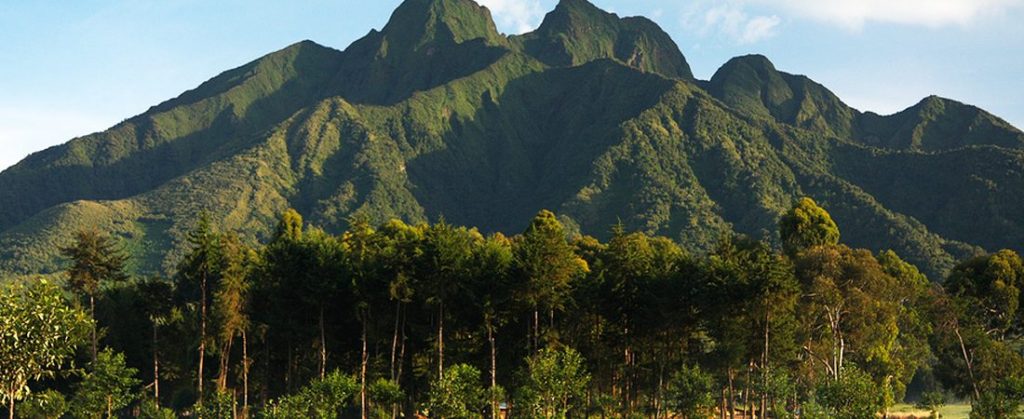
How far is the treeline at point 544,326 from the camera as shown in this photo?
49906 millimetres

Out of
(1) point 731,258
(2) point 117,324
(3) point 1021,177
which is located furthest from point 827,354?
(3) point 1021,177

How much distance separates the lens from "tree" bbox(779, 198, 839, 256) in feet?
234

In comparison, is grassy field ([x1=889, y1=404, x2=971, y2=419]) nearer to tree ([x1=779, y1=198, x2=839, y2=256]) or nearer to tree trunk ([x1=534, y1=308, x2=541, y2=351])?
tree ([x1=779, y1=198, x2=839, y2=256])

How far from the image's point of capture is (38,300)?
111ft

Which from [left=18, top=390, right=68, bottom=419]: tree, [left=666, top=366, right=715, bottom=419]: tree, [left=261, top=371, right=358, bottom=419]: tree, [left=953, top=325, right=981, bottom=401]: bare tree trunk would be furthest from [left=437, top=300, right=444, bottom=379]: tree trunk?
[left=953, top=325, right=981, bottom=401]: bare tree trunk

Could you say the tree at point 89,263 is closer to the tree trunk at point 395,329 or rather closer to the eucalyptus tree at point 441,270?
the tree trunk at point 395,329

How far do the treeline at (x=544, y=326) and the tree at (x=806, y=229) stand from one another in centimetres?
886

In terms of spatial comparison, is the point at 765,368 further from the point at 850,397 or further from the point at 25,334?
the point at 25,334

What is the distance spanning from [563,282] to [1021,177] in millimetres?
173780

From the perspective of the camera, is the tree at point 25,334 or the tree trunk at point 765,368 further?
the tree trunk at point 765,368

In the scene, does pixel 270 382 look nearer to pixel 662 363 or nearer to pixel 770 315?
pixel 662 363

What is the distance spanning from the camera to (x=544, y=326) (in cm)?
5509

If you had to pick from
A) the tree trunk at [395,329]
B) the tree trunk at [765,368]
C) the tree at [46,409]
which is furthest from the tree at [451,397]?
the tree at [46,409]

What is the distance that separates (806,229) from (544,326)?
2857cm
